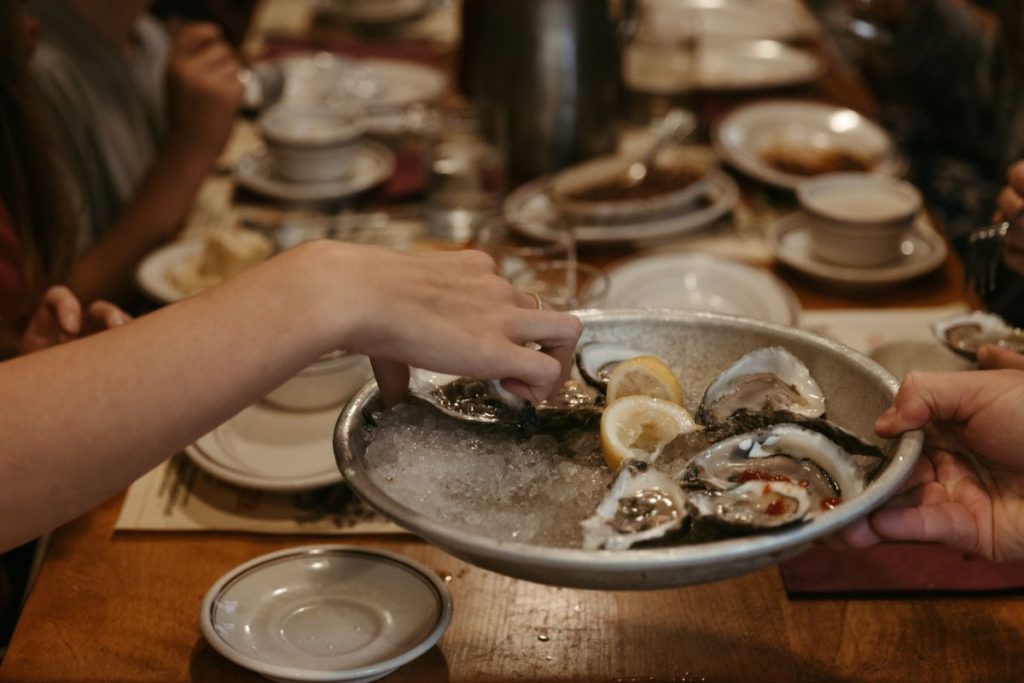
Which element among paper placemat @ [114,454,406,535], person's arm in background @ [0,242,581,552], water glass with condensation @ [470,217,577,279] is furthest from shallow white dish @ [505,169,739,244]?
person's arm in background @ [0,242,581,552]

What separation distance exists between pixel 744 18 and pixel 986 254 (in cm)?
173

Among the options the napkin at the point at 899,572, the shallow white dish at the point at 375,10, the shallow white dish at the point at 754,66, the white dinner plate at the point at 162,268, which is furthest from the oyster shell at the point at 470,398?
the shallow white dish at the point at 375,10

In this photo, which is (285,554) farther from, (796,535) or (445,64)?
(445,64)

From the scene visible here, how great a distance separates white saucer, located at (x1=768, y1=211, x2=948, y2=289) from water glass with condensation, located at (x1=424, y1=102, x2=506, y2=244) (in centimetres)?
52

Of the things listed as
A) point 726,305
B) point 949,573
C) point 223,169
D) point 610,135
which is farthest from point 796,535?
point 223,169

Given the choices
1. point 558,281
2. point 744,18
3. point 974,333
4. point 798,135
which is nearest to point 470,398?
point 558,281

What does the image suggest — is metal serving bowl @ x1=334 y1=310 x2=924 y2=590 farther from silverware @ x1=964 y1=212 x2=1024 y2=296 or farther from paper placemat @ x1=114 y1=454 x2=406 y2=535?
silverware @ x1=964 y1=212 x2=1024 y2=296

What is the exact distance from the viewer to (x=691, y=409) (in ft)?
3.35

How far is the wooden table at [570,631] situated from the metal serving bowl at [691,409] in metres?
0.22

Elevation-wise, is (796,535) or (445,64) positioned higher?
(796,535)

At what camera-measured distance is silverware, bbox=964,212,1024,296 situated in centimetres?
130

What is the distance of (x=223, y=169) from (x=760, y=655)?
5.27 feet

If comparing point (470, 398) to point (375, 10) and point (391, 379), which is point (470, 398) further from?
point (375, 10)

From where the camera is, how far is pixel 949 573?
1070mm
